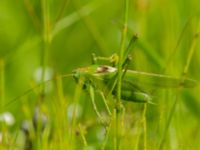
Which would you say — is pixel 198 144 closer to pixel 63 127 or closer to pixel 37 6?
pixel 63 127

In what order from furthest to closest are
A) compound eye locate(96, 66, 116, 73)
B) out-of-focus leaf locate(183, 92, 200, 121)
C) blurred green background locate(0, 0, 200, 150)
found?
blurred green background locate(0, 0, 200, 150) → out-of-focus leaf locate(183, 92, 200, 121) → compound eye locate(96, 66, 116, 73)

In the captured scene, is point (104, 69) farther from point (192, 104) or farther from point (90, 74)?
point (192, 104)

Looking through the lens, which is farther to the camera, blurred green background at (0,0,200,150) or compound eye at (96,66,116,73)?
blurred green background at (0,0,200,150)

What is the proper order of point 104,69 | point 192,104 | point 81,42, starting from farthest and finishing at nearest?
point 81,42
point 192,104
point 104,69

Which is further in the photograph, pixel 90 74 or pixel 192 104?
pixel 192 104

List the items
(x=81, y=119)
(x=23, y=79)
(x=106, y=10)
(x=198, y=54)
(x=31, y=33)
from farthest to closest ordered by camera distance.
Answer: (x=106, y=10) → (x=31, y=33) → (x=23, y=79) → (x=198, y=54) → (x=81, y=119)

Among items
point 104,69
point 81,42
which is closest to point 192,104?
point 104,69

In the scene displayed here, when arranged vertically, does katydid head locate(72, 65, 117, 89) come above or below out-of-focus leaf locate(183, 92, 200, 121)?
above

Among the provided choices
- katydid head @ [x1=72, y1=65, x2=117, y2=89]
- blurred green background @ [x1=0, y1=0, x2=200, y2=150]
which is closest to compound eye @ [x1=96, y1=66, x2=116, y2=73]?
katydid head @ [x1=72, y1=65, x2=117, y2=89]

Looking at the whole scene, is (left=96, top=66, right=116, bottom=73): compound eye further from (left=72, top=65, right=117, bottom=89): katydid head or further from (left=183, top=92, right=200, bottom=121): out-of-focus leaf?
(left=183, top=92, right=200, bottom=121): out-of-focus leaf

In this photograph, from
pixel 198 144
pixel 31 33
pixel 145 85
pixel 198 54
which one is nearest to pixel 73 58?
pixel 31 33

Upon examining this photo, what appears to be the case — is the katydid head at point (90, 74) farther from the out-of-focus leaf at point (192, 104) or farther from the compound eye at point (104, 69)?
the out-of-focus leaf at point (192, 104)
